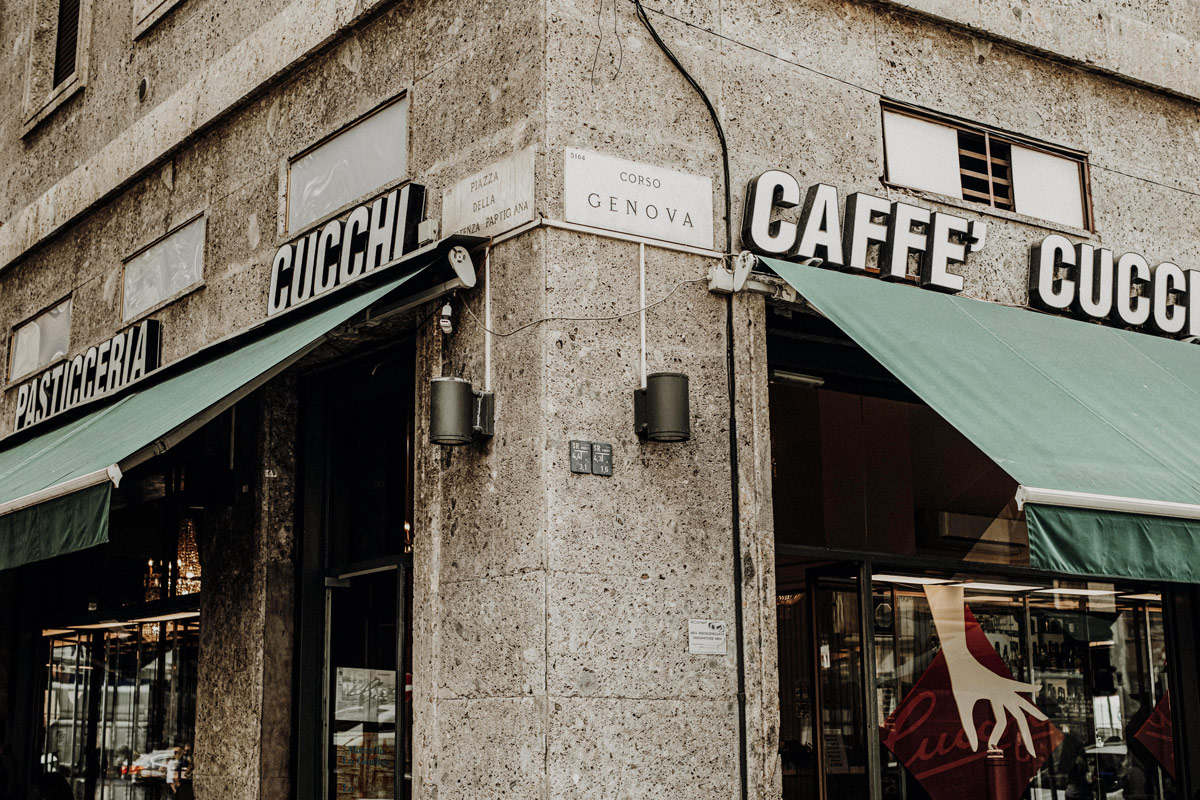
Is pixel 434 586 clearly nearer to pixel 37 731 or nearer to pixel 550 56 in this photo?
pixel 550 56

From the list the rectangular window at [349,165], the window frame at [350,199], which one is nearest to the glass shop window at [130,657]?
the window frame at [350,199]

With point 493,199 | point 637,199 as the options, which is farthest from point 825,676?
point 493,199

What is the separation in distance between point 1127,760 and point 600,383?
457cm

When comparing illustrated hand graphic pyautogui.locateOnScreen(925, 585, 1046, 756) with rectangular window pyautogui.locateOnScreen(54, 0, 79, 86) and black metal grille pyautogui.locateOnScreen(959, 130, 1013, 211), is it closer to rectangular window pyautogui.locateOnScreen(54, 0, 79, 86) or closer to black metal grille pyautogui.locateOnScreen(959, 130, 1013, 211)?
black metal grille pyautogui.locateOnScreen(959, 130, 1013, 211)

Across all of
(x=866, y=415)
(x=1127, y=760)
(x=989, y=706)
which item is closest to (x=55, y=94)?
(x=866, y=415)

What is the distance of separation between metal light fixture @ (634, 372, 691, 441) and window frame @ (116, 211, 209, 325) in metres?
4.23

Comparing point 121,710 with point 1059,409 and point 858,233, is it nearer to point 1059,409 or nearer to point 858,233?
point 858,233

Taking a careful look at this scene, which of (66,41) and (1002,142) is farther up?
(66,41)

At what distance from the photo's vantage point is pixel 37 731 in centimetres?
1194

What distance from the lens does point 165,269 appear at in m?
9.50

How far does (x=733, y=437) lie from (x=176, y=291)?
188 inches

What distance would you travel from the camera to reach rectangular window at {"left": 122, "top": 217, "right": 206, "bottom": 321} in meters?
9.13

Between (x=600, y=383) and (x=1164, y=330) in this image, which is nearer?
(x=600, y=383)

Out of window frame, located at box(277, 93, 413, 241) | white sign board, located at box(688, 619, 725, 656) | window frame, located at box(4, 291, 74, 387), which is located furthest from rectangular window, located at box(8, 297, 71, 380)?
white sign board, located at box(688, 619, 725, 656)
